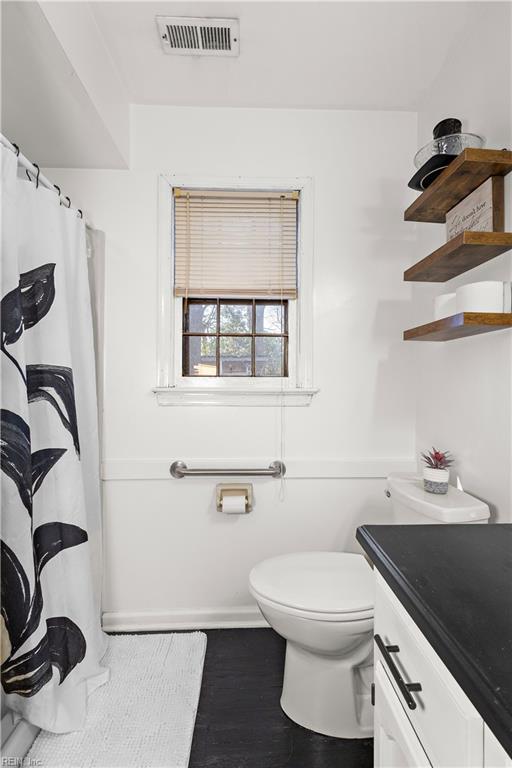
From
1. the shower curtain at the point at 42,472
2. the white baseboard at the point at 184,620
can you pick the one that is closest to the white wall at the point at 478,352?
the white baseboard at the point at 184,620

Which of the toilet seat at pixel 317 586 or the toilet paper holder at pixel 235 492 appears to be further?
the toilet paper holder at pixel 235 492

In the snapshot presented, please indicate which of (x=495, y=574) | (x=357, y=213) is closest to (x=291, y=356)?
(x=357, y=213)

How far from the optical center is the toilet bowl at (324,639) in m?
1.21

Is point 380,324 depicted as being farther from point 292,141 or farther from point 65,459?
point 65,459

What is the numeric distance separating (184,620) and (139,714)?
18.7 inches

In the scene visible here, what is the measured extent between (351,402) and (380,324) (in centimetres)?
40

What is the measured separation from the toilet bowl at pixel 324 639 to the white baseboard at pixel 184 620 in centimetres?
46

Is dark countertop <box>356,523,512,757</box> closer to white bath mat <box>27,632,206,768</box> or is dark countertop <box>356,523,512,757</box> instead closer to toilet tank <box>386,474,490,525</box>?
toilet tank <box>386,474,490,525</box>

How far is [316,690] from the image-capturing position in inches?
51.8

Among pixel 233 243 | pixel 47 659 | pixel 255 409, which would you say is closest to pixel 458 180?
pixel 233 243

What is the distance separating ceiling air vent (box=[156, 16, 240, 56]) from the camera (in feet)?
4.58

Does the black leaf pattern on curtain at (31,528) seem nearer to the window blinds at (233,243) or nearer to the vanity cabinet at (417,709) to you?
the window blinds at (233,243)

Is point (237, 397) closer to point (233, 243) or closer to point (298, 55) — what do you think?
point (233, 243)

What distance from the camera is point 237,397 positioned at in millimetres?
1839
